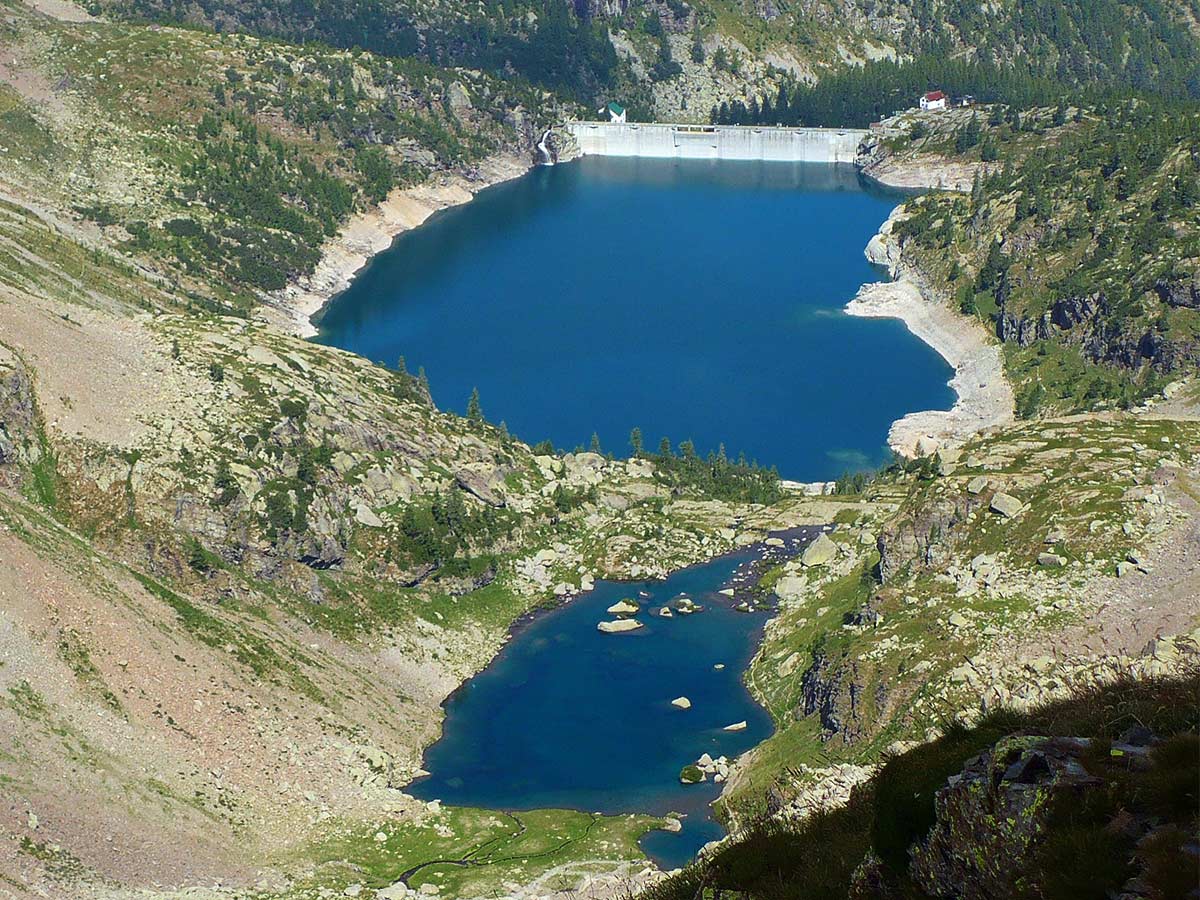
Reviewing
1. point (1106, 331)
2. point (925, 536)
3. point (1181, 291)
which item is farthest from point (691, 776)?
point (1181, 291)

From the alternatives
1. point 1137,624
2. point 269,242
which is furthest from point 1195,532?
point 269,242

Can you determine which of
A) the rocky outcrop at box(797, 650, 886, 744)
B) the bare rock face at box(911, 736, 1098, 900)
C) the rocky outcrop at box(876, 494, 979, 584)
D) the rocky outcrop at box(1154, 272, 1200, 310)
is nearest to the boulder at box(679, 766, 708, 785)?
the rocky outcrop at box(797, 650, 886, 744)

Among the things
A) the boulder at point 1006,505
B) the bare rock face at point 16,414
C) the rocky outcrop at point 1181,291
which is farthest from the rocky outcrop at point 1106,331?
the bare rock face at point 16,414

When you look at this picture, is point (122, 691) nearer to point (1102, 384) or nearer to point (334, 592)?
point (334, 592)

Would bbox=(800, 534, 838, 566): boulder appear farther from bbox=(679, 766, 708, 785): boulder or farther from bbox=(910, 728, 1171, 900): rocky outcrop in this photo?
bbox=(910, 728, 1171, 900): rocky outcrop

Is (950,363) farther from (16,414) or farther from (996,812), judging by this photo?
(996,812)
